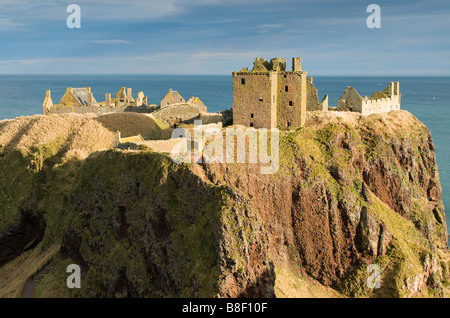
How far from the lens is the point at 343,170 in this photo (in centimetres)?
5041

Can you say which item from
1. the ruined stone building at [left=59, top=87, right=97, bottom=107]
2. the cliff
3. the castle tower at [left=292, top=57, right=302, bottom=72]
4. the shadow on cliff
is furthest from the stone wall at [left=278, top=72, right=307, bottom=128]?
the ruined stone building at [left=59, top=87, right=97, bottom=107]

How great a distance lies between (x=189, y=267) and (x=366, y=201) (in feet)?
65.8

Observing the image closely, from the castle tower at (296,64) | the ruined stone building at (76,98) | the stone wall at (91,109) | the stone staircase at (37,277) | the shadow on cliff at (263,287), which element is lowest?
the stone staircase at (37,277)

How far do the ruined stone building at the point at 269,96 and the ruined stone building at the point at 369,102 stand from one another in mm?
11210

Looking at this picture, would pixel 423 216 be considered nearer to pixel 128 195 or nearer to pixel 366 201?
pixel 366 201

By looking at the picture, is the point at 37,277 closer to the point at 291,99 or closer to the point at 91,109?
the point at 291,99

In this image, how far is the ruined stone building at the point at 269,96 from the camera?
5444 cm

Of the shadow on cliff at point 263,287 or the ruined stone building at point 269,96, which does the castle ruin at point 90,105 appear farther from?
the shadow on cliff at point 263,287

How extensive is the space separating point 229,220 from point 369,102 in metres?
34.9

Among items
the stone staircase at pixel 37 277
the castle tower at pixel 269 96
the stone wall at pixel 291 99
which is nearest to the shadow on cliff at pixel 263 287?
the castle tower at pixel 269 96

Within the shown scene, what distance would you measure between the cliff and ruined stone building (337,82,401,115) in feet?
11.0

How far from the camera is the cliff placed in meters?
40.1

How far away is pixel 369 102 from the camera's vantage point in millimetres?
66500
